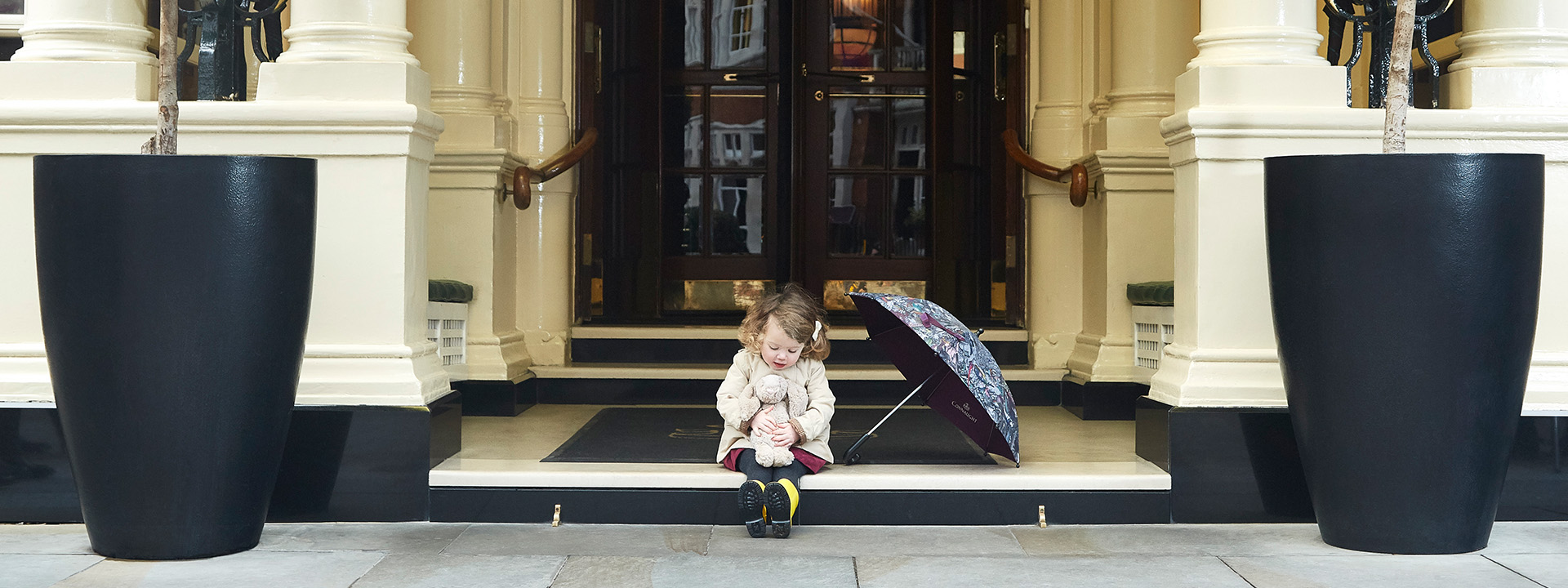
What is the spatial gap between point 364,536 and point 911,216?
3500 mm

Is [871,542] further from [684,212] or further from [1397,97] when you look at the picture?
[684,212]

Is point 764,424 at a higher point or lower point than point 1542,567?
higher

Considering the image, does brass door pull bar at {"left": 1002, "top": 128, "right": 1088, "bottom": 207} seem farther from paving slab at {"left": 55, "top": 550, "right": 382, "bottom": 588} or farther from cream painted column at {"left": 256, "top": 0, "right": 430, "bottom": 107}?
paving slab at {"left": 55, "top": 550, "right": 382, "bottom": 588}

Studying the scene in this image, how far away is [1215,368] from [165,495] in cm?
261

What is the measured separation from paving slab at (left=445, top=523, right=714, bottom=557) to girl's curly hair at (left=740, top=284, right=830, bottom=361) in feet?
1.69

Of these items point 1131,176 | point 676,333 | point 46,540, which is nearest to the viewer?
point 46,540

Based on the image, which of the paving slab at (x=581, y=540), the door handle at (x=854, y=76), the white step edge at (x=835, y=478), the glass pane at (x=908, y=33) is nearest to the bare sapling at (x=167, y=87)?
the white step edge at (x=835, y=478)

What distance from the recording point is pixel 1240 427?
3221 mm

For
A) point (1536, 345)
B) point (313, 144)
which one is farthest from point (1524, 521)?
Answer: point (313, 144)

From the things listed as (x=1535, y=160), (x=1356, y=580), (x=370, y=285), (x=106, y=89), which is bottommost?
(x=1356, y=580)

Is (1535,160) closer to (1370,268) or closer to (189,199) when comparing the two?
(1370,268)

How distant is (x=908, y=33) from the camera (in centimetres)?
589

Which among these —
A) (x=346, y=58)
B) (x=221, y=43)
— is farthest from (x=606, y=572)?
(x=221, y=43)

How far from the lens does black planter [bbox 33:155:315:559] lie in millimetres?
2629
